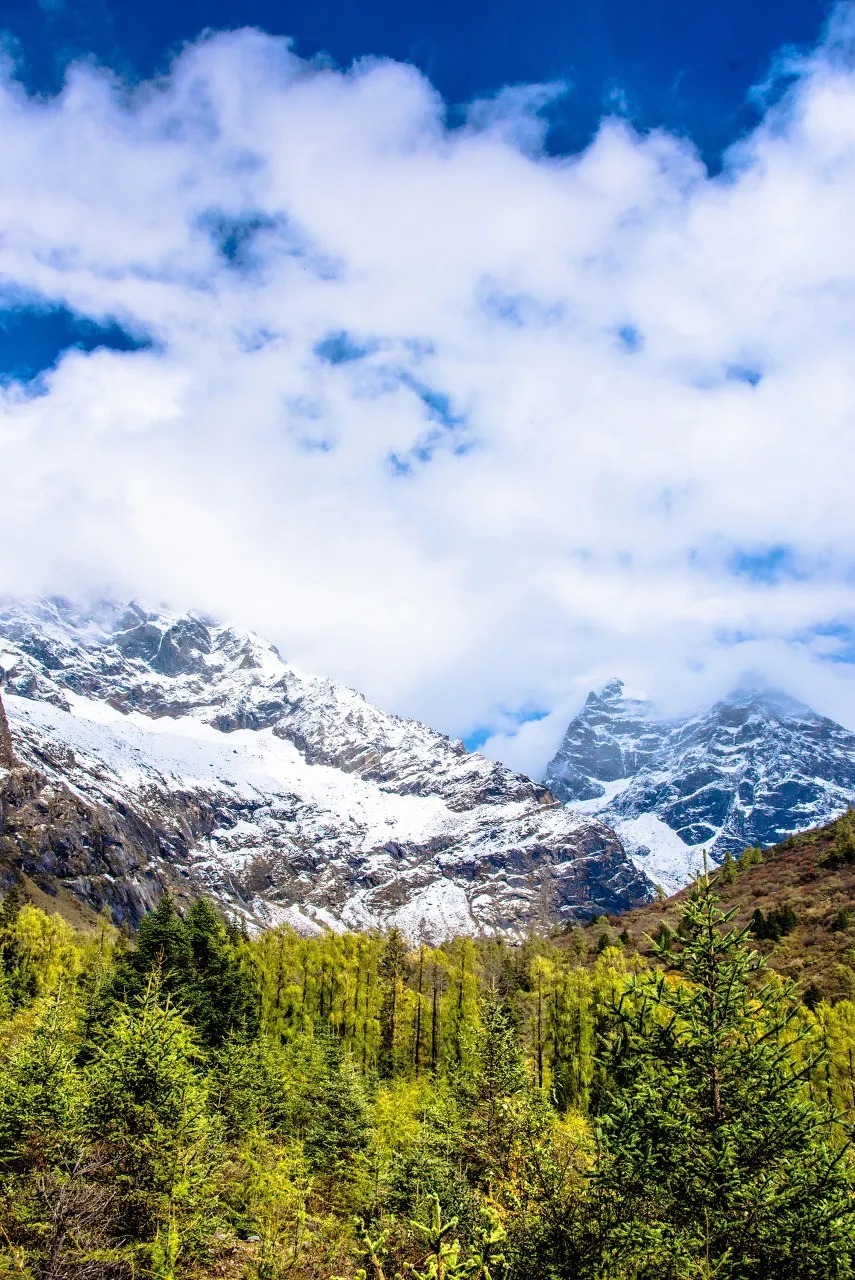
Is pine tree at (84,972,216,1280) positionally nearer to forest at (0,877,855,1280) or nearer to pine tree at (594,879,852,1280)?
forest at (0,877,855,1280)

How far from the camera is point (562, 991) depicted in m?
63.9

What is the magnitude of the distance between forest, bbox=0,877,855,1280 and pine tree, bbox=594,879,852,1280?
0.14 feet

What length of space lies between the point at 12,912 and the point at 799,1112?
→ 8501 centimetres

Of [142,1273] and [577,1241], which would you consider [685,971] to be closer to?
[577,1241]

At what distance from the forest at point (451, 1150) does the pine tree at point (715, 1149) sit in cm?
4

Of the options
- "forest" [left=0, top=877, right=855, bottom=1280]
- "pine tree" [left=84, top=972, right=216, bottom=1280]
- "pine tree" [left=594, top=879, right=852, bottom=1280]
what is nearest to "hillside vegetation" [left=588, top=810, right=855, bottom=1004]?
"forest" [left=0, top=877, right=855, bottom=1280]

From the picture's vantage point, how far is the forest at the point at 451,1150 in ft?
37.9

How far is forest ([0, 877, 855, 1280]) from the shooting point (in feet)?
37.9

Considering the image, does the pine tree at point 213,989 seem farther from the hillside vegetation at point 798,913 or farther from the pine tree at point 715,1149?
the pine tree at point 715,1149

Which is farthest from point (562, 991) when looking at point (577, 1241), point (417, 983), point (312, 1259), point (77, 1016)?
point (577, 1241)

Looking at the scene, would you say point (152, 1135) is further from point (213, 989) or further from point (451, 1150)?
point (213, 989)

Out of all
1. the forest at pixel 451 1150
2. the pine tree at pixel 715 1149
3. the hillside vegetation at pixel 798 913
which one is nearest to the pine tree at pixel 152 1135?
the forest at pixel 451 1150

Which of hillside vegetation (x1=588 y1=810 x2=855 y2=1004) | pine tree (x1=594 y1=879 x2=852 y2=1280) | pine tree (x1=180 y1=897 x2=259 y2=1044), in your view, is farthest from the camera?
hillside vegetation (x1=588 y1=810 x2=855 y2=1004)

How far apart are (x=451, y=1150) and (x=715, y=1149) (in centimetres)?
2120
